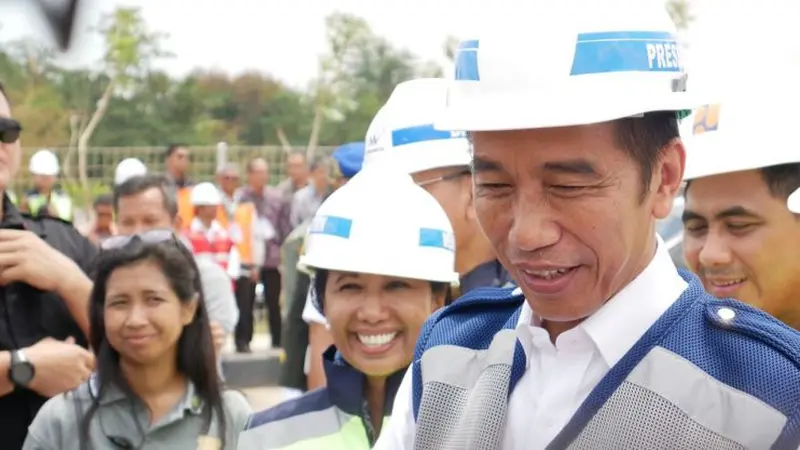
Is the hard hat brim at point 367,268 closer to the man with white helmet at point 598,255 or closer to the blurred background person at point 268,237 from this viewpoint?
the man with white helmet at point 598,255

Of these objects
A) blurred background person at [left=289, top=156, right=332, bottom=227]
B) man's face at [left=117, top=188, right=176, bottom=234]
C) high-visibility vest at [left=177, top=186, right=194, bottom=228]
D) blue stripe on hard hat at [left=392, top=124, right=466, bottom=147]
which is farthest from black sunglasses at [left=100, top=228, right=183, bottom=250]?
high-visibility vest at [left=177, top=186, right=194, bottom=228]

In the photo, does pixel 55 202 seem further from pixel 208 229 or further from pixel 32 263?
pixel 32 263

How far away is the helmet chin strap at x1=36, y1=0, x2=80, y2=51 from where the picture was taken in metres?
3.76

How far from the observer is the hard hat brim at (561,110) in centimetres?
190

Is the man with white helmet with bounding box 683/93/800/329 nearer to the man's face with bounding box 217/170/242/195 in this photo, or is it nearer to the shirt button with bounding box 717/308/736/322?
the shirt button with bounding box 717/308/736/322

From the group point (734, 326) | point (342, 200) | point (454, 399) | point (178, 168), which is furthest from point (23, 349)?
point (178, 168)

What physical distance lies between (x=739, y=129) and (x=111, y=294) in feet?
7.14

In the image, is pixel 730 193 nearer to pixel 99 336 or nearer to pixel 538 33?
pixel 538 33

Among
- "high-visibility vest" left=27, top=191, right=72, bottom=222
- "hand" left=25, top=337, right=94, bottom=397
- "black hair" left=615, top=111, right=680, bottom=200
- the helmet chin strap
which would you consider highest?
the helmet chin strap

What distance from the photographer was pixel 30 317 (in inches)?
177

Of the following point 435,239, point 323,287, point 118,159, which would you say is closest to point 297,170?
point 118,159

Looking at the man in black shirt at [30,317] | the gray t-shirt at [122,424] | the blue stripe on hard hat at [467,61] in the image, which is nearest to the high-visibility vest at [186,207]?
the man in black shirt at [30,317]

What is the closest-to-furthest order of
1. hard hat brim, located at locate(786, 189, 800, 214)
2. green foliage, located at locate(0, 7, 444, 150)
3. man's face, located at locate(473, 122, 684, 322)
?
man's face, located at locate(473, 122, 684, 322) → hard hat brim, located at locate(786, 189, 800, 214) → green foliage, located at locate(0, 7, 444, 150)

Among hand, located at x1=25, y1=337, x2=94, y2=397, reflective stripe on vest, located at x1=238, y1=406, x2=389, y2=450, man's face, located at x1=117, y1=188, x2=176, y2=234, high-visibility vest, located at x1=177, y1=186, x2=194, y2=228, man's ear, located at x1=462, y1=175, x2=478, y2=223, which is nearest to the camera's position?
reflective stripe on vest, located at x1=238, y1=406, x2=389, y2=450
